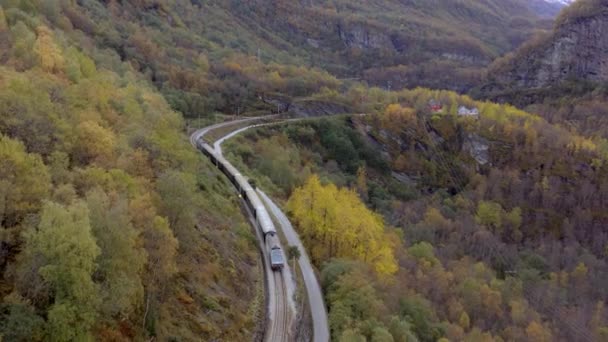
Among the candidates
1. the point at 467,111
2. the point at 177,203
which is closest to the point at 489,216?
the point at 467,111

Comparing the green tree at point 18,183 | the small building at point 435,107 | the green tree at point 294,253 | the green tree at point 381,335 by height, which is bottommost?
the green tree at point 381,335

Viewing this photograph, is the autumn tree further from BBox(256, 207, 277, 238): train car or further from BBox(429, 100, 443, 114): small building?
BBox(429, 100, 443, 114): small building

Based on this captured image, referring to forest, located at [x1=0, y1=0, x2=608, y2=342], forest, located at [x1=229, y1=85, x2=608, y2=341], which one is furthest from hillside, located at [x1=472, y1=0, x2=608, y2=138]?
forest, located at [x1=229, y1=85, x2=608, y2=341]

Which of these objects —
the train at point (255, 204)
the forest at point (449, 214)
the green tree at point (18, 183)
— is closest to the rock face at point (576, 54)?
the forest at point (449, 214)

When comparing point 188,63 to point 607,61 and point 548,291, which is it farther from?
point 607,61

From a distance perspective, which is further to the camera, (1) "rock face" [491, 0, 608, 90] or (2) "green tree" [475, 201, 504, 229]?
(1) "rock face" [491, 0, 608, 90]

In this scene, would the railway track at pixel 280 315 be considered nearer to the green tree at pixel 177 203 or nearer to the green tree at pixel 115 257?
the green tree at pixel 177 203
